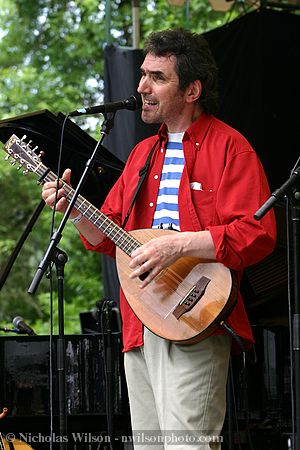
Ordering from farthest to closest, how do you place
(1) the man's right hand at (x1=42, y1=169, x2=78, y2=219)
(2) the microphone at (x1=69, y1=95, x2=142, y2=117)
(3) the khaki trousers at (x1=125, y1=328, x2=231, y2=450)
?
(1) the man's right hand at (x1=42, y1=169, x2=78, y2=219)
(2) the microphone at (x1=69, y1=95, x2=142, y2=117)
(3) the khaki trousers at (x1=125, y1=328, x2=231, y2=450)

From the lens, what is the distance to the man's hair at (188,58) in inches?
158

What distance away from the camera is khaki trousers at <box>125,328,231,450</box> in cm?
352

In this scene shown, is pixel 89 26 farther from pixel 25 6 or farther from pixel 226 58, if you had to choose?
pixel 226 58

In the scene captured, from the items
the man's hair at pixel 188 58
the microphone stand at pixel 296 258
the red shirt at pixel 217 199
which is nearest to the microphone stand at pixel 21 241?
the red shirt at pixel 217 199

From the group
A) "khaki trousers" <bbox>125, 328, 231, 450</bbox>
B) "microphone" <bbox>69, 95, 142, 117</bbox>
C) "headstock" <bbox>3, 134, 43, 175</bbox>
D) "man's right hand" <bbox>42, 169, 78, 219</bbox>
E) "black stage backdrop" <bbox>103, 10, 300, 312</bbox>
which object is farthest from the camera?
"black stage backdrop" <bbox>103, 10, 300, 312</bbox>

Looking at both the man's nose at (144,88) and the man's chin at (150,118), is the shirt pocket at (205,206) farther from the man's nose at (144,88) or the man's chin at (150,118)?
the man's nose at (144,88)

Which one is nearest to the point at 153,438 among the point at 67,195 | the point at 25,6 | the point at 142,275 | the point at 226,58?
the point at 142,275

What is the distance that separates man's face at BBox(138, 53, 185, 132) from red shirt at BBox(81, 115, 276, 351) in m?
0.09

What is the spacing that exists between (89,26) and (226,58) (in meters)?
6.32

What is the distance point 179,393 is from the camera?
354cm

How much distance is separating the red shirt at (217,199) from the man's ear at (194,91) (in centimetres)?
10

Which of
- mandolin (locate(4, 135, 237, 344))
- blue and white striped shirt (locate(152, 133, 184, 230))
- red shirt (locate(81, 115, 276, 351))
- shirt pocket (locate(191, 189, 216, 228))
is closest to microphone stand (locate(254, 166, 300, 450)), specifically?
red shirt (locate(81, 115, 276, 351))

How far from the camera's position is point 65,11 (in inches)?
529

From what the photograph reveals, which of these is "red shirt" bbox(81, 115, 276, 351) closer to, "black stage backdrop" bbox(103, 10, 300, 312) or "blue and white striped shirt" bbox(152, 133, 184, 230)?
"blue and white striped shirt" bbox(152, 133, 184, 230)
